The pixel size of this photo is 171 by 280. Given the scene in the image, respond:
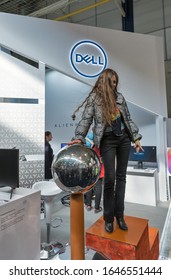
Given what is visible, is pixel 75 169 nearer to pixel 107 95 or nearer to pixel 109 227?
pixel 107 95

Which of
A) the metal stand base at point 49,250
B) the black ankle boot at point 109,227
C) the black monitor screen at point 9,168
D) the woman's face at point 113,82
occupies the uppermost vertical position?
the woman's face at point 113,82

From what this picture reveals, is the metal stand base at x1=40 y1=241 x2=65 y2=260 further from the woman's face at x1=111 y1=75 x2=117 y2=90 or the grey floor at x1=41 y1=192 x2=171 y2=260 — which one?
the woman's face at x1=111 y1=75 x2=117 y2=90

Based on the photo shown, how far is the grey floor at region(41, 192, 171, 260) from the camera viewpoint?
93.5 inches

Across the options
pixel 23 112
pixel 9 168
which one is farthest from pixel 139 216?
pixel 23 112

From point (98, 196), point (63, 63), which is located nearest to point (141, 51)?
point (63, 63)

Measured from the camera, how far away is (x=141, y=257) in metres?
1.50

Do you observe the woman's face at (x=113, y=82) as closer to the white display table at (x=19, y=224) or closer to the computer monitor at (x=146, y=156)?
the white display table at (x=19, y=224)

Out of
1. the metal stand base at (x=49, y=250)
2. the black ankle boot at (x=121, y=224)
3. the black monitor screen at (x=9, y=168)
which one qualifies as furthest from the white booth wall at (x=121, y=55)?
the metal stand base at (x=49, y=250)

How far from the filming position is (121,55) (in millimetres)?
3602

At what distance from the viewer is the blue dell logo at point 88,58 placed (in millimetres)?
3209

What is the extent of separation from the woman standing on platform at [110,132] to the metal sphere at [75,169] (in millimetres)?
498

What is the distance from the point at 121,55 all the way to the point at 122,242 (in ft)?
10.6

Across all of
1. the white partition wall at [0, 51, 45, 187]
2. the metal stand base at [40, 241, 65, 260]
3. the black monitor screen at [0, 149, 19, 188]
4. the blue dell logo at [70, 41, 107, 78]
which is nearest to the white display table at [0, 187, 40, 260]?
the black monitor screen at [0, 149, 19, 188]

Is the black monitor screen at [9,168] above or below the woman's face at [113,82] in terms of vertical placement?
below
